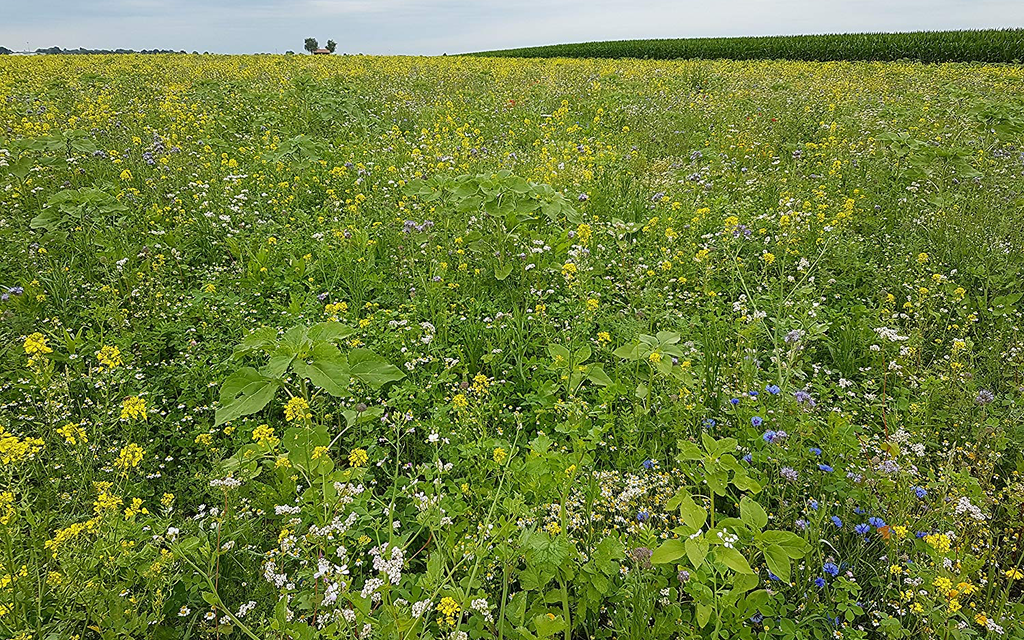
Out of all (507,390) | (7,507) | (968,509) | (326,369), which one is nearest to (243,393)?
(326,369)

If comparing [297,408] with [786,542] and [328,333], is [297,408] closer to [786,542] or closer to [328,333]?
[328,333]

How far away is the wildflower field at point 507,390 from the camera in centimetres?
194

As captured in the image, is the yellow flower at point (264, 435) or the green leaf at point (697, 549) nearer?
the green leaf at point (697, 549)

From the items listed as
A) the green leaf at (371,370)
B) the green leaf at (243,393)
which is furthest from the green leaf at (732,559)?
the green leaf at (243,393)

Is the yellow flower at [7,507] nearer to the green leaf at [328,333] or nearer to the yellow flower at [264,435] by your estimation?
the yellow flower at [264,435]

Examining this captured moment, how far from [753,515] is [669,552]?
0.33 m

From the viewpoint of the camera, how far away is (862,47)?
29.4 meters

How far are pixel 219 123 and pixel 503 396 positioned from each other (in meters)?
7.01

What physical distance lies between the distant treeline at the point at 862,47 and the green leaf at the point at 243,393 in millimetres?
33615

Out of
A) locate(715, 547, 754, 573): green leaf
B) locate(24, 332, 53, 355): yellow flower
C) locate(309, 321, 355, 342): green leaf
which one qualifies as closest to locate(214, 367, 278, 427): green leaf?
locate(309, 321, 355, 342): green leaf

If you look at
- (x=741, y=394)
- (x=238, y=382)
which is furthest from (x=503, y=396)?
(x=238, y=382)

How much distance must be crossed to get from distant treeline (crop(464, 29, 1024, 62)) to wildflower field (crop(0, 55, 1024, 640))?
26297 millimetres

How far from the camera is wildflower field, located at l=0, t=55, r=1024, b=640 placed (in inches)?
76.5

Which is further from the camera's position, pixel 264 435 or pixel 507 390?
pixel 507 390
